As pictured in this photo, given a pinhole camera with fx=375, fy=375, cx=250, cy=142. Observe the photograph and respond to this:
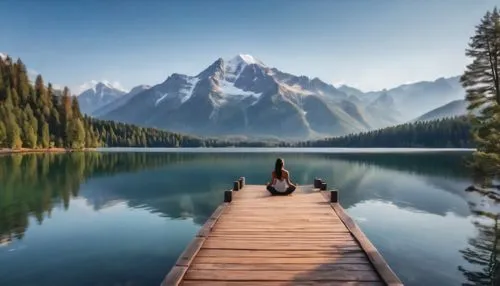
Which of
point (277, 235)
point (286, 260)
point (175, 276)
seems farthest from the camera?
point (277, 235)

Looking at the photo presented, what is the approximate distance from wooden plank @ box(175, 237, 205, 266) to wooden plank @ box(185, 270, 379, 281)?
0.46 meters

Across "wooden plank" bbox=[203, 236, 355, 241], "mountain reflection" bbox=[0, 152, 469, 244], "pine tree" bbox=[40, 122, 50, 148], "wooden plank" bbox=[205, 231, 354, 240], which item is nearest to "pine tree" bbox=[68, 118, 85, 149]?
"pine tree" bbox=[40, 122, 50, 148]

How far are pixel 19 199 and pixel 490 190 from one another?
178ft

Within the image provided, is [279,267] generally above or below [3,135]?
below

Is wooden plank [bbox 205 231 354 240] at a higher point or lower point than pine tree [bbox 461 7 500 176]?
lower

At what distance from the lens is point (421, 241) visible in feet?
80.0

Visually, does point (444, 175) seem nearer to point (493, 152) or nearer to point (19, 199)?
point (493, 152)

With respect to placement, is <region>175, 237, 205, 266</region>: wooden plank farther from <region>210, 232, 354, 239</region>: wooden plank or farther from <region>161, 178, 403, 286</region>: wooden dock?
<region>210, 232, 354, 239</region>: wooden plank

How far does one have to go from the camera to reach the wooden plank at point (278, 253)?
12352 mm

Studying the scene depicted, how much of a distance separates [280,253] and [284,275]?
1954mm

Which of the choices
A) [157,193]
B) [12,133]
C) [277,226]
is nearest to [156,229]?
[277,226]

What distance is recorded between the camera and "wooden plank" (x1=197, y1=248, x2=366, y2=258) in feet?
40.5

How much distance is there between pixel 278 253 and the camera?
1253 cm

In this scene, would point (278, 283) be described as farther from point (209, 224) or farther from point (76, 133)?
point (76, 133)
